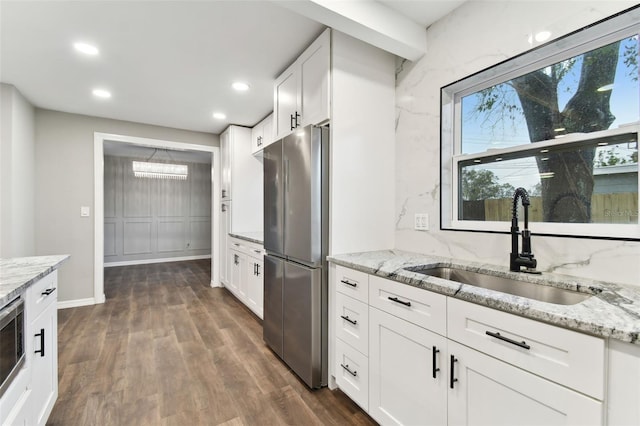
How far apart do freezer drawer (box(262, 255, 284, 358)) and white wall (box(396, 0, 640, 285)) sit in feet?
3.23

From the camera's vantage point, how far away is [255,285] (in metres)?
3.19

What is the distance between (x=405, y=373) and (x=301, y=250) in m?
0.97

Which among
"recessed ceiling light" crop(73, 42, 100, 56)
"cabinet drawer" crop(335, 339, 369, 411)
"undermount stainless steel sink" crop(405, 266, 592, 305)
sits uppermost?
"recessed ceiling light" crop(73, 42, 100, 56)

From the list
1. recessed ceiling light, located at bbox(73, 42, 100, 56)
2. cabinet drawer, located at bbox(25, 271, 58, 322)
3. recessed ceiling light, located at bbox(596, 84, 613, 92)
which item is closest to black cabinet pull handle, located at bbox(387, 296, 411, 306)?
recessed ceiling light, located at bbox(596, 84, 613, 92)

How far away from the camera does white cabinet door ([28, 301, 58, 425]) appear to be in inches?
52.1

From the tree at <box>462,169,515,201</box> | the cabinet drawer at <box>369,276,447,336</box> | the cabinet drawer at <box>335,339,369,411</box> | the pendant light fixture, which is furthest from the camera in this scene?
the pendant light fixture

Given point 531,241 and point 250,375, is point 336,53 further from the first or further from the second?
point 250,375

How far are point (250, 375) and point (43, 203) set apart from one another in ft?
11.3

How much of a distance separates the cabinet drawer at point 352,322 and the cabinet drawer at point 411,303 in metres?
0.12

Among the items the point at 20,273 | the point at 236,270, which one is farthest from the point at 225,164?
the point at 20,273

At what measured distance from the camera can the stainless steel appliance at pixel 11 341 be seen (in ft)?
3.36

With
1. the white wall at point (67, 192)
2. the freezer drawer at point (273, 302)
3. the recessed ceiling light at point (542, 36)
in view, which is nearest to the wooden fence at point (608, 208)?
the recessed ceiling light at point (542, 36)

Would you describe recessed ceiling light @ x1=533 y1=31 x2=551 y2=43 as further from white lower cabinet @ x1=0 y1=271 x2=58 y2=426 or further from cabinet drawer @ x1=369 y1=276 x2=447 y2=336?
white lower cabinet @ x1=0 y1=271 x2=58 y2=426

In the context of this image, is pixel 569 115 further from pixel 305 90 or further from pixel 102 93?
pixel 102 93
